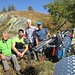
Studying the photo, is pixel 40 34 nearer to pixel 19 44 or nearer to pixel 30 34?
pixel 30 34

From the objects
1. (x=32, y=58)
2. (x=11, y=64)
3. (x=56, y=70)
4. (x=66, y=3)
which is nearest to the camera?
(x=56, y=70)

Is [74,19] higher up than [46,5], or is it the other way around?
[46,5]

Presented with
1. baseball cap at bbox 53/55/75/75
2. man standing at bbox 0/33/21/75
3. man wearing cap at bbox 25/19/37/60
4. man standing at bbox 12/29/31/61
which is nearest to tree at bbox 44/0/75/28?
man wearing cap at bbox 25/19/37/60

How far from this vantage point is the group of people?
262 inches

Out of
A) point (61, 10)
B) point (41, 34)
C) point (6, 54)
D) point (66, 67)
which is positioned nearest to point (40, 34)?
point (41, 34)

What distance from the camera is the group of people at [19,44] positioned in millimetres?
6645

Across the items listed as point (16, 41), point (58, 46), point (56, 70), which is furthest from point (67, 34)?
point (56, 70)

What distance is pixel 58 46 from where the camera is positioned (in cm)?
720

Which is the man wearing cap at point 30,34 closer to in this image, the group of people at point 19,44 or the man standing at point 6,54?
the group of people at point 19,44

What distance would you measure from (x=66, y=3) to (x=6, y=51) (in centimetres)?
2814

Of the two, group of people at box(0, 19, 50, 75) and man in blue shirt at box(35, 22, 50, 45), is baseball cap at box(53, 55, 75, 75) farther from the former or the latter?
man in blue shirt at box(35, 22, 50, 45)

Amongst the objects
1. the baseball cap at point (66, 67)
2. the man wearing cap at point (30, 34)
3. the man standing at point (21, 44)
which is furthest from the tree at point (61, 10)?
the baseball cap at point (66, 67)

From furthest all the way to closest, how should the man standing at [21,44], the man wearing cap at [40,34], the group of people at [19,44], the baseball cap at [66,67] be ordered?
1. the man wearing cap at [40,34]
2. the man standing at [21,44]
3. the group of people at [19,44]
4. the baseball cap at [66,67]

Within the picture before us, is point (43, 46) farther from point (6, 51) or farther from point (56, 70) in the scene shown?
point (56, 70)
